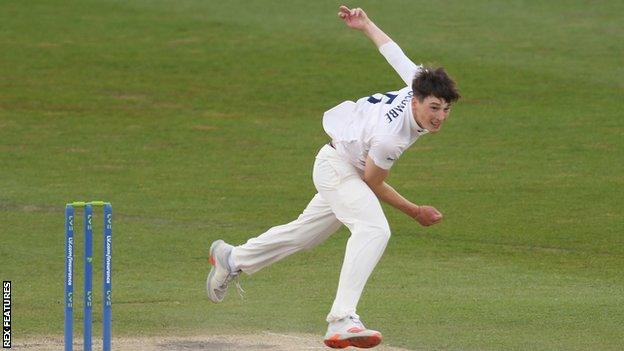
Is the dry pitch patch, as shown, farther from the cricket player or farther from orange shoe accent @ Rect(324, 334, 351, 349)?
orange shoe accent @ Rect(324, 334, 351, 349)

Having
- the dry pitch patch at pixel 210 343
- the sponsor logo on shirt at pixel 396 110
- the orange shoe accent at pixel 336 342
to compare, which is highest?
the sponsor logo on shirt at pixel 396 110

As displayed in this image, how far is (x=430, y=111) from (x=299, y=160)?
8.26m

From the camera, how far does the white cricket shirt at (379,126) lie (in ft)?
24.5

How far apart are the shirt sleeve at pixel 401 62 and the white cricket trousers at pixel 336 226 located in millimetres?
639

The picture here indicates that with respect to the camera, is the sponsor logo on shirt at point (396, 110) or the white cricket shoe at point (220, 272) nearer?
the sponsor logo on shirt at point (396, 110)

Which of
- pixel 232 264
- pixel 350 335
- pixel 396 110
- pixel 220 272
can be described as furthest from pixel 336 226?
pixel 350 335

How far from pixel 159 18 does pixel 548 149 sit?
9064 mm

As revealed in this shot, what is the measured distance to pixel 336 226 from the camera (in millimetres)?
8250

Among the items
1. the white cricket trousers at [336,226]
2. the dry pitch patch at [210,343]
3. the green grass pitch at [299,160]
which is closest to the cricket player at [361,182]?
the white cricket trousers at [336,226]

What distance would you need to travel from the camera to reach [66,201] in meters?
13.5

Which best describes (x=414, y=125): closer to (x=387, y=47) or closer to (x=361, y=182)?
(x=361, y=182)

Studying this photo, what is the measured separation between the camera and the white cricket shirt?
7477 millimetres

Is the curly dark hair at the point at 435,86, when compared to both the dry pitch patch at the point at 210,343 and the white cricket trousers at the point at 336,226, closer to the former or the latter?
the white cricket trousers at the point at 336,226

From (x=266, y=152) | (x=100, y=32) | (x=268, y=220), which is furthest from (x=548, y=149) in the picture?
(x=100, y=32)
